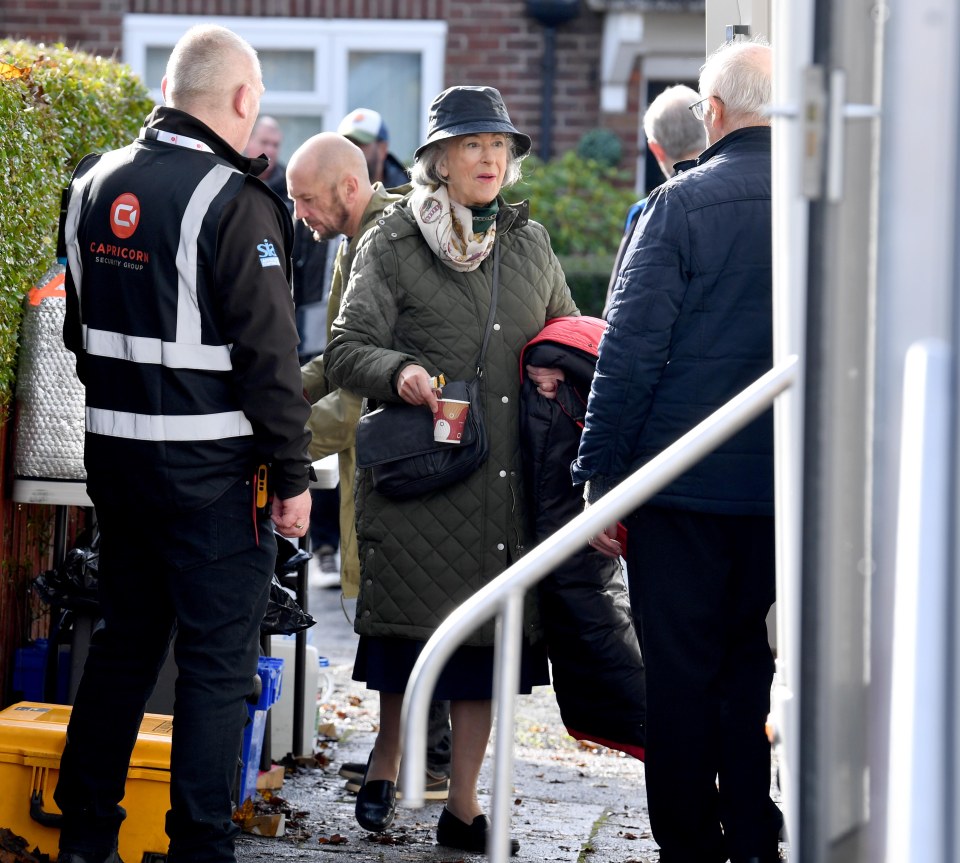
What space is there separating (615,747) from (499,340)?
1150 mm

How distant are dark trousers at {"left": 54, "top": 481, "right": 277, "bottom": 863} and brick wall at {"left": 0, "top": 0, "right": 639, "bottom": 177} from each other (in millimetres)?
7956

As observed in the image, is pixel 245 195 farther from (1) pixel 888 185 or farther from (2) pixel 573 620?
(1) pixel 888 185

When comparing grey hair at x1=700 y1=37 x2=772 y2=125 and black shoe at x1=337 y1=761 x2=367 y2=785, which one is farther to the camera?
black shoe at x1=337 y1=761 x2=367 y2=785

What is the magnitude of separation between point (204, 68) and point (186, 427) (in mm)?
833

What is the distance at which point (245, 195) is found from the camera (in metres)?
3.34

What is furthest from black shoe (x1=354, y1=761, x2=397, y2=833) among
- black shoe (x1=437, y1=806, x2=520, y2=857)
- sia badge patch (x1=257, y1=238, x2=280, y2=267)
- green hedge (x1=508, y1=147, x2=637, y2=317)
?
green hedge (x1=508, y1=147, x2=637, y2=317)

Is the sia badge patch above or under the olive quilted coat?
above

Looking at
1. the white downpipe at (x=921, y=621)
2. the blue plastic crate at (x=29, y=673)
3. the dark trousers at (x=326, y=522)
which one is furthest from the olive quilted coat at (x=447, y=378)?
the dark trousers at (x=326, y=522)

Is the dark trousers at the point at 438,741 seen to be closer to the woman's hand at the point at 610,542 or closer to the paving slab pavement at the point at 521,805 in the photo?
the paving slab pavement at the point at 521,805

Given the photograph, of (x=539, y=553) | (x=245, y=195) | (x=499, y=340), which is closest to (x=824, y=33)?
(x=539, y=553)

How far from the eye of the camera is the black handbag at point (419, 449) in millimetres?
3975

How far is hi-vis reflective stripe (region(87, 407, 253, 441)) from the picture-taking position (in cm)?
332

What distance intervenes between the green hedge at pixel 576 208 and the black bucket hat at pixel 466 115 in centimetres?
578

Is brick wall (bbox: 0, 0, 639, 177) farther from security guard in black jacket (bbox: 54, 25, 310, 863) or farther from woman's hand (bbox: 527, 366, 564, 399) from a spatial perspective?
security guard in black jacket (bbox: 54, 25, 310, 863)
